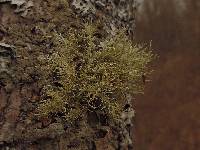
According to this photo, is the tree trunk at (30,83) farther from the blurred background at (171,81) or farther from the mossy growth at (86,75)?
the blurred background at (171,81)

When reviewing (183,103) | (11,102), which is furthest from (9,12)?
(183,103)

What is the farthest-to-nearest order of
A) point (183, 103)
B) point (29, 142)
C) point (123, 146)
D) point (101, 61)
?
point (183, 103) → point (123, 146) → point (101, 61) → point (29, 142)

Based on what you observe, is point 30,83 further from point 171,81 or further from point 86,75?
point 171,81

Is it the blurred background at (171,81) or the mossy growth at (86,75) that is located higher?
the blurred background at (171,81)

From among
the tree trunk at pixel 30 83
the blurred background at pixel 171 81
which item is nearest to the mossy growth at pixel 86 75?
the tree trunk at pixel 30 83

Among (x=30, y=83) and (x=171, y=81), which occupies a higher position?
(x=171, y=81)

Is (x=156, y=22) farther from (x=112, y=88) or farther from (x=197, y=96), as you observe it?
(x=112, y=88)

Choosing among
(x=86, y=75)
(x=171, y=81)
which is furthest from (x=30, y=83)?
(x=171, y=81)
